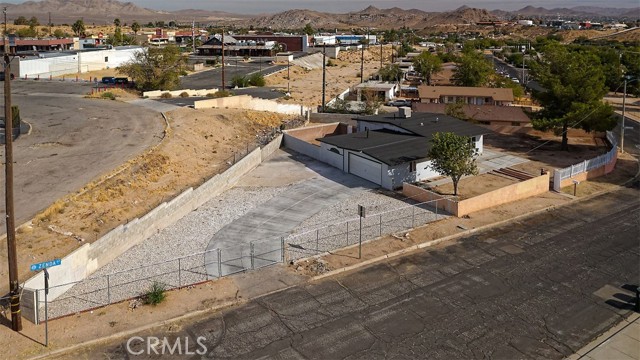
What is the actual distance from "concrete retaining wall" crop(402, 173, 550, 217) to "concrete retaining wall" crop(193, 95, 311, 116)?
29430 millimetres

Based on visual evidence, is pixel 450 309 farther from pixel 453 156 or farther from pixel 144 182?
pixel 144 182

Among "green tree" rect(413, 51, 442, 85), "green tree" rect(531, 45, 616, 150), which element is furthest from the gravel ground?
"green tree" rect(413, 51, 442, 85)

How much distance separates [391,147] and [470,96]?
1418 inches

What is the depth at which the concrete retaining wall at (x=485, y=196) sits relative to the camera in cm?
3350

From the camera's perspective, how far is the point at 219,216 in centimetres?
3300

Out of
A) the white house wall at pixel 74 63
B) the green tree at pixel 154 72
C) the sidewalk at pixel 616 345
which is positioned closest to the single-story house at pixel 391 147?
the sidewalk at pixel 616 345

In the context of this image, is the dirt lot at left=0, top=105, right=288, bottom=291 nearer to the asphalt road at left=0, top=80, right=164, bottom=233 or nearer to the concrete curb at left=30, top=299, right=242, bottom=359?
the asphalt road at left=0, top=80, right=164, bottom=233

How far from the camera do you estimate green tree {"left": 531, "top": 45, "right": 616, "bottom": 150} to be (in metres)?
47.9

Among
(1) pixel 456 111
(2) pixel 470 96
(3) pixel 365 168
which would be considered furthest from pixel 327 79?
(3) pixel 365 168

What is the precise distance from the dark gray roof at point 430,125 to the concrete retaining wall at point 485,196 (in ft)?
28.5

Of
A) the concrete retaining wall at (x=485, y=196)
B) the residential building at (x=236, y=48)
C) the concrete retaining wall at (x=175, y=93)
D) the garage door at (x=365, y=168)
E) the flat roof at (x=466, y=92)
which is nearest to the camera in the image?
the concrete retaining wall at (x=485, y=196)

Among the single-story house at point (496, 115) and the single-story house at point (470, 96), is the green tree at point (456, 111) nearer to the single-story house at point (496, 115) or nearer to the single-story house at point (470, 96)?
the single-story house at point (496, 115)

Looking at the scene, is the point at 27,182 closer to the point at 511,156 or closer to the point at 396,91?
the point at 511,156

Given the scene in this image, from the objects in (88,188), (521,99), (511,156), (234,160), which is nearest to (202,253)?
(88,188)
